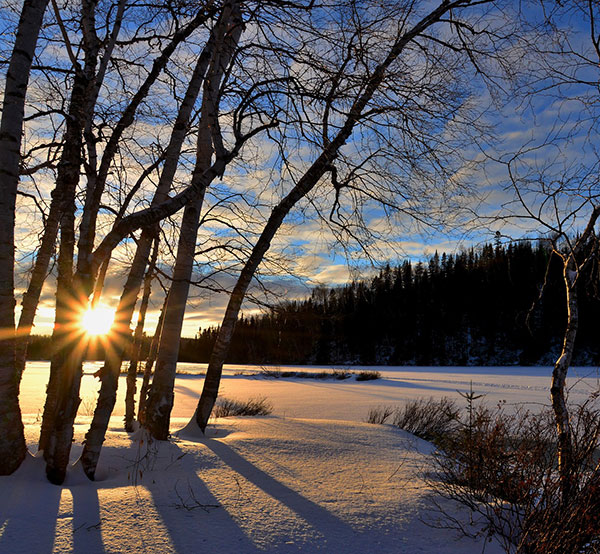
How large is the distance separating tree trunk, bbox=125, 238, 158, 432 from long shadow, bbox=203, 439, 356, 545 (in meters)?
3.29

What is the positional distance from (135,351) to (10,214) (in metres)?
3.95

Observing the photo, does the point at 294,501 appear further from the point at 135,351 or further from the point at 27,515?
the point at 135,351

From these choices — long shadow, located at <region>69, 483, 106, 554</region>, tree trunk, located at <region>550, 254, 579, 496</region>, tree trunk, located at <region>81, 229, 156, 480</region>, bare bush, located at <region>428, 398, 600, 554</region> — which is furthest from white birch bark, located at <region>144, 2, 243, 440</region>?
tree trunk, located at <region>550, 254, 579, 496</region>

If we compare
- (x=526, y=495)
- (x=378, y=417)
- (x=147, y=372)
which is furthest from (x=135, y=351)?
(x=526, y=495)

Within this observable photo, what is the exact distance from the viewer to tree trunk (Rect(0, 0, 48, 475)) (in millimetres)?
2754

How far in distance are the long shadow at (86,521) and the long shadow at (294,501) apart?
46.2 inches

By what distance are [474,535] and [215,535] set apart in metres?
1.66

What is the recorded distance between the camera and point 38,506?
237 cm

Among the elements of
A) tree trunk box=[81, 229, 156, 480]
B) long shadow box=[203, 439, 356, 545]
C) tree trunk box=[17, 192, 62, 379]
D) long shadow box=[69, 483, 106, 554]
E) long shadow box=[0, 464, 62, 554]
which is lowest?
long shadow box=[203, 439, 356, 545]

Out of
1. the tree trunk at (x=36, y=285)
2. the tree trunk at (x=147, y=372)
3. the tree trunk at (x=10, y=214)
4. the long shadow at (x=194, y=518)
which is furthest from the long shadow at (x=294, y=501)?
the tree trunk at (x=36, y=285)

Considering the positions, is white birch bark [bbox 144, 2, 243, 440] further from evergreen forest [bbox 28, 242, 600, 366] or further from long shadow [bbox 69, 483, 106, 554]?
evergreen forest [bbox 28, 242, 600, 366]

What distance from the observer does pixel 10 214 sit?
9.32 ft

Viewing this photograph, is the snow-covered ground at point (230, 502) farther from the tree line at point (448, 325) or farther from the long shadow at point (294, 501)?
the tree line at point (448, 325)

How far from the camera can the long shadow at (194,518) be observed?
212 cm
